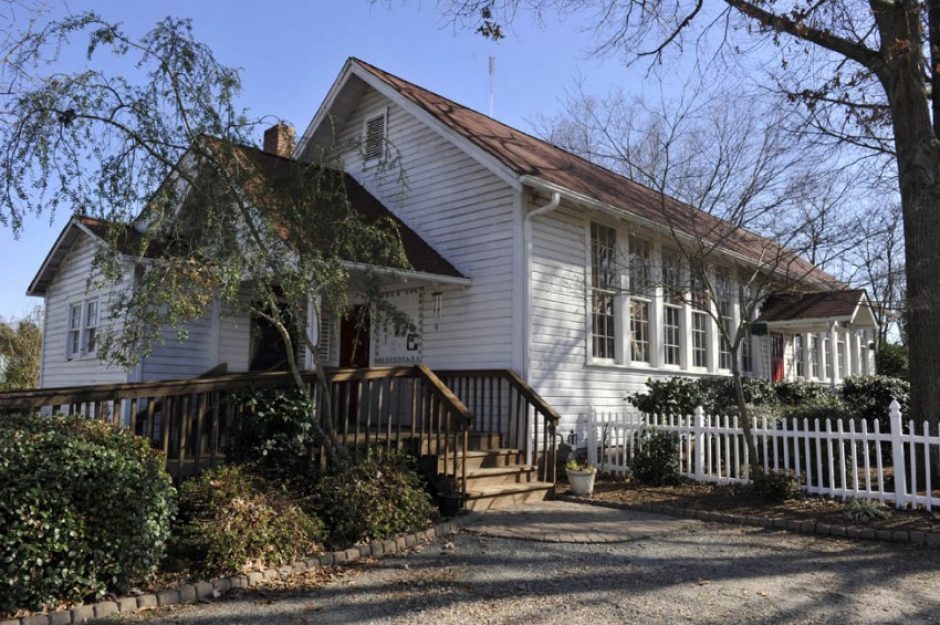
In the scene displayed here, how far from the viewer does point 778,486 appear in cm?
818

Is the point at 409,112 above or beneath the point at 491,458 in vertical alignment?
above

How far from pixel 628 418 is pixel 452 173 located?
4.99 metres

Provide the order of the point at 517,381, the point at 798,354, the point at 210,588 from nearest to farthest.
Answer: the point at 210,588
the point at 517,381
the point at 798,354

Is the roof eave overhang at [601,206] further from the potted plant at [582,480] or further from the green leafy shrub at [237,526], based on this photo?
the green leafy shrub at [237,526]

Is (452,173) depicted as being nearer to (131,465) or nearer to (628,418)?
(628,418)

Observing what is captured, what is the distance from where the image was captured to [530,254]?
10.2 metres

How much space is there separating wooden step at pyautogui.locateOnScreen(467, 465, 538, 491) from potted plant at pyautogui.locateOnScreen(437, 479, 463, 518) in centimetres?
57

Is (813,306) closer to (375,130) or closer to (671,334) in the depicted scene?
(671,334)

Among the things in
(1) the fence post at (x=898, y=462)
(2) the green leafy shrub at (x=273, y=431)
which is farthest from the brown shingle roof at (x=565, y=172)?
(2) the green leafy shrub at (x=273, y=431)

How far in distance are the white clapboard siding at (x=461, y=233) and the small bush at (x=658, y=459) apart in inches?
90.0

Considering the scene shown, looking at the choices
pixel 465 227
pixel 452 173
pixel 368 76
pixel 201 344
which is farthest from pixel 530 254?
pixel 201 344

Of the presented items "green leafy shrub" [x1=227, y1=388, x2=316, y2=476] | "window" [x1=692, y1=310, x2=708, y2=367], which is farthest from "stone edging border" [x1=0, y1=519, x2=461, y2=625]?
"window" [x1=692, y1=310, x2=708, y2=367]

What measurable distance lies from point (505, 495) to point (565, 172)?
5.97 m

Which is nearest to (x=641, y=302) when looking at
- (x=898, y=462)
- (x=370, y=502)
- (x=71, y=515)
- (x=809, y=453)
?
(x=809, y=453)
